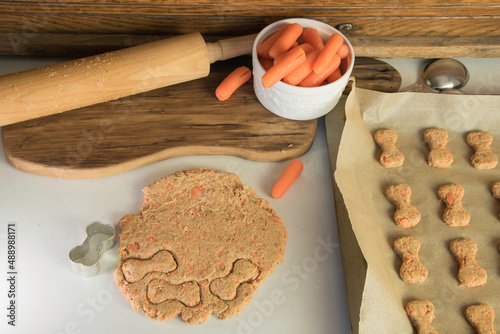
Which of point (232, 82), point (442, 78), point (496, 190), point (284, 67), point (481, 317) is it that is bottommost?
point (481, 317)

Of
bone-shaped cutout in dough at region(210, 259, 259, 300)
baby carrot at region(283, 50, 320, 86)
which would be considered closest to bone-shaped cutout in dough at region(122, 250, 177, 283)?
bone-shaped cutout in dough at region(210, 259, 259, 300)

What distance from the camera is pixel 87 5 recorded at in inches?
59.6

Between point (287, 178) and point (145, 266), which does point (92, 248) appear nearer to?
point (145, 266)

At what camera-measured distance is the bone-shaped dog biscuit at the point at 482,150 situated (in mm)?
1464

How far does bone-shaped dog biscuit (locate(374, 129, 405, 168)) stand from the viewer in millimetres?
1450

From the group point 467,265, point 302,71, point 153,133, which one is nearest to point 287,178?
point 302,71

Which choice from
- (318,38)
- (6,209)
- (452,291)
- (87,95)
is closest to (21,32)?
(87,95)

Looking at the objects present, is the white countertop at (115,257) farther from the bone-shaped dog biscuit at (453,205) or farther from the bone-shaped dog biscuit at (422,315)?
the bone-shaped dog biscuit at (453,205)

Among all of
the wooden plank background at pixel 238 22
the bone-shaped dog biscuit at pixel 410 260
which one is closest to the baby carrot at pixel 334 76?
the wooden plank background at pixel 238 22

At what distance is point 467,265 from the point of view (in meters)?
1.28

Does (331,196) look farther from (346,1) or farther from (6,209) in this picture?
(6,209)

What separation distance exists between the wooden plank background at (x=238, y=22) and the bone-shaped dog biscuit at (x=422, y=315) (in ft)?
2.77

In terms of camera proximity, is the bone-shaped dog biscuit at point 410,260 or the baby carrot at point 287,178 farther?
the baby carrot at point 287,178

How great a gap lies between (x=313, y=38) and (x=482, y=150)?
0.59 metres
